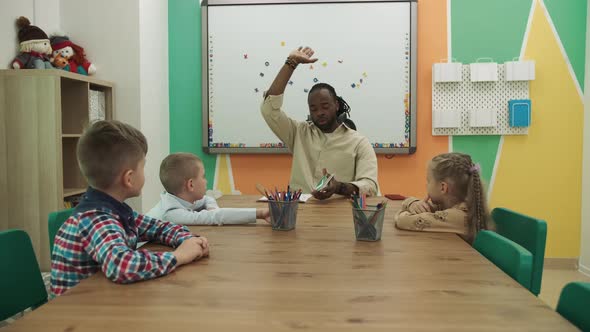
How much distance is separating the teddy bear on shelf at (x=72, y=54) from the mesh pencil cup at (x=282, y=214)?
2349mm

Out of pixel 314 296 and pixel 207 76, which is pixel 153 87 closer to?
pixel 207 76

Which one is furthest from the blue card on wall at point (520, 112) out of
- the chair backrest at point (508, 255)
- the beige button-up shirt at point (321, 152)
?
the chair backrest at point (508, 255)

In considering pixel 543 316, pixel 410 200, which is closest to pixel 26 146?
pixel 410 200

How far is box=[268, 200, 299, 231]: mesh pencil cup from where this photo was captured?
5.01 ft

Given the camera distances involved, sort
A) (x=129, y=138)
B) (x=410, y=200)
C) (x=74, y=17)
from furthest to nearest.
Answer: (x=74, y=17) < (x=410, y=200) < (x=129, y=138)

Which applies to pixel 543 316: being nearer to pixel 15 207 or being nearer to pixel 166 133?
pixel 15 207

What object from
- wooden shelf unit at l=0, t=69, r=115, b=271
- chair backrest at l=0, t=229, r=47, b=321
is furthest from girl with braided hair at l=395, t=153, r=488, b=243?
wooden shelf unit at l=0, t=69, r=115, b=271

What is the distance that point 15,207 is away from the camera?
9.03ft

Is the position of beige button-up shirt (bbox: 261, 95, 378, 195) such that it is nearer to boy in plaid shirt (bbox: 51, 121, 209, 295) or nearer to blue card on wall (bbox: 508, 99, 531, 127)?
boy in plaid shirt (bbox: 51, 121, 209, 295)

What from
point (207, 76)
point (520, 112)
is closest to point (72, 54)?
point (207, 76)

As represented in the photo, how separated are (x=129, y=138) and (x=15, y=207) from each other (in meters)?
1.93

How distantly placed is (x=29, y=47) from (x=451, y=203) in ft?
8.36

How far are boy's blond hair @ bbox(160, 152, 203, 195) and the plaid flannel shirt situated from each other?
1.30ft

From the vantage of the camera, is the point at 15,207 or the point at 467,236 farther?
the point at 15,207
